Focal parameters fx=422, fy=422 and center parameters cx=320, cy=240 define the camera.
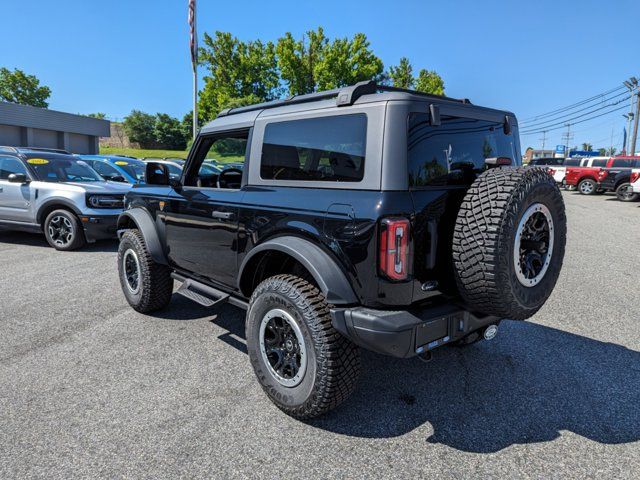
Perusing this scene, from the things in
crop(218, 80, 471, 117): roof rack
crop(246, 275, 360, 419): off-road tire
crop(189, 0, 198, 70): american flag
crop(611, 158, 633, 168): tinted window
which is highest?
crop(189, 0, 198, 70): american flag

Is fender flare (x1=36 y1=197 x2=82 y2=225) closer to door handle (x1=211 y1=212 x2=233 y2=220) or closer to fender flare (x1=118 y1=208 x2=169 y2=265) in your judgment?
fender flare (x1=118 y1=208 x2=169 y2=265)

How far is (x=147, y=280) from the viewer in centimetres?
423

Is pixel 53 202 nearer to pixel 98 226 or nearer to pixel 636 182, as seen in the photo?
pixel 98 226

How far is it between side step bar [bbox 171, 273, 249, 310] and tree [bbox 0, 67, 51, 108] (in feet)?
277

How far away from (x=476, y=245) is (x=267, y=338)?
1.49 m

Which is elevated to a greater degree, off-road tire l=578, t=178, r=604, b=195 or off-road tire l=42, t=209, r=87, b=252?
off-road tire l=578, t=178, r=604, b=195

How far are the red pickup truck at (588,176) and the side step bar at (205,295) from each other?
22.5 meters

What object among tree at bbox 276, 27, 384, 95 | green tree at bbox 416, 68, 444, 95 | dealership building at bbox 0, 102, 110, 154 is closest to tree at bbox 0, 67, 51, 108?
dealership building at bbox 0, 102, 110, 154

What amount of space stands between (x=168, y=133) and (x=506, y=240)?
6995 cm

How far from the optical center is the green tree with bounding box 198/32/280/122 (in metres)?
46.0

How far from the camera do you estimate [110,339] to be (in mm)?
3863

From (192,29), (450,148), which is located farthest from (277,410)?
(192,29)

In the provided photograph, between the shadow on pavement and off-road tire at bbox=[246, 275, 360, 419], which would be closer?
off-road tire at bbox=[246, 275, 360, 419]

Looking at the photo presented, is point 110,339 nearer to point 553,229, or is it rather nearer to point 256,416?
point 256,416
